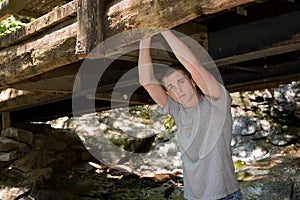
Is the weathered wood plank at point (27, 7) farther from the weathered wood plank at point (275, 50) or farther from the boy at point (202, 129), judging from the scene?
the weathered wood plank at point (275, 50)

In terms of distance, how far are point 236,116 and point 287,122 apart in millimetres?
1208

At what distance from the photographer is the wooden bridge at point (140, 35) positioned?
7.07ft

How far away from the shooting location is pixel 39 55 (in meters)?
3.02

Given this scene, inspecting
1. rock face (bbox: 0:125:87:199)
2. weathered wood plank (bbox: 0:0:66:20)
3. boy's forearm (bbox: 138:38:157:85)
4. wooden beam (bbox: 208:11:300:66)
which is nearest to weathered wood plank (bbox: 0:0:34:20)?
weathered wood plank (bbox: 0:0:66:20)

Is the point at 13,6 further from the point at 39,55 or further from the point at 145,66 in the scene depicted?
the point at 145,66

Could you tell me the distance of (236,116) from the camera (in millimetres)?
9734

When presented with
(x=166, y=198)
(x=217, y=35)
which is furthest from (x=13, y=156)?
(x=217, y=35)

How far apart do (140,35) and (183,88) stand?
15.5 inches

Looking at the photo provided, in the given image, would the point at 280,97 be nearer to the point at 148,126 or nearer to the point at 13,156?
the point at 148,126

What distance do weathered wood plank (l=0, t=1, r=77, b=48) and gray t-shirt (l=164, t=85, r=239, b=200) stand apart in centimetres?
114

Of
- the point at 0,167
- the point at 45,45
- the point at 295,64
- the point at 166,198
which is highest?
the point at 45,45

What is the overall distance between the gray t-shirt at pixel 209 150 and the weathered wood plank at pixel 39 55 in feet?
3.09

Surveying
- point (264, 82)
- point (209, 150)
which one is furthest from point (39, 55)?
point (264, 82)

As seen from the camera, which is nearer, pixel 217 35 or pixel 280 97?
pixel 217 35
